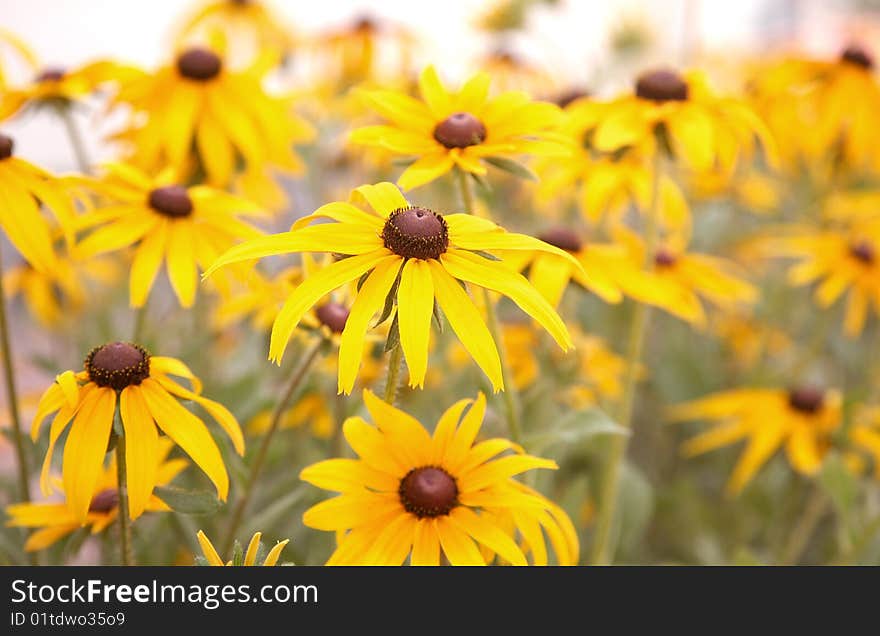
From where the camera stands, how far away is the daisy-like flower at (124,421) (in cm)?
50

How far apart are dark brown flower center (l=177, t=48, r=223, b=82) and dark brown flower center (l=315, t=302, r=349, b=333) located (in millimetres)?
354

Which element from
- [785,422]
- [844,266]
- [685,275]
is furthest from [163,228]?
[844,266]

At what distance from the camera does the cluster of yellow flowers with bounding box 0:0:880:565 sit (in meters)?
0.51

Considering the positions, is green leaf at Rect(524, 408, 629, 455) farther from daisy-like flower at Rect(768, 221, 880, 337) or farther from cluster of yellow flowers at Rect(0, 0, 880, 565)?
daisy-like flower at Rect(768, 221, 880, 337)

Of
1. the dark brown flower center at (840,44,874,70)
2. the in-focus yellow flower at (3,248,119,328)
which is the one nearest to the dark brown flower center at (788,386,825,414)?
the dark brown flower center at (840,44,874,70)

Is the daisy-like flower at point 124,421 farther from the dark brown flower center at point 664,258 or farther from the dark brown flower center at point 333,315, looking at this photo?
the dark brown flower center at point 664,258

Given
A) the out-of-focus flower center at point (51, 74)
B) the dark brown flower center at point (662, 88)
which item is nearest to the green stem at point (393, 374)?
the dark brown flower center at point (662, 88)

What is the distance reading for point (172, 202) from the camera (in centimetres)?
71

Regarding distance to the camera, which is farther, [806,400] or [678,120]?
[806,400]

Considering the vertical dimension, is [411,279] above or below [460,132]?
below

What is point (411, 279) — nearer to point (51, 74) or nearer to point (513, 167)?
point (513, 167)

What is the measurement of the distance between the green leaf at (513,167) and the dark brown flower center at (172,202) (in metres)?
0.24

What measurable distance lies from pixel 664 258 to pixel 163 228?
0.52 m

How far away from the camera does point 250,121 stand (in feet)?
3.01
